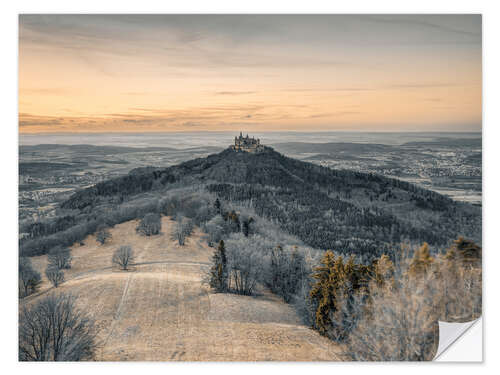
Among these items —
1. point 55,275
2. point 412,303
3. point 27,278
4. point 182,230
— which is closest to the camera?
point 412,303

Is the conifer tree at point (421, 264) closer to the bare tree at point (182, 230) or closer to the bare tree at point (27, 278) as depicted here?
the bare tree at point (182, 230)

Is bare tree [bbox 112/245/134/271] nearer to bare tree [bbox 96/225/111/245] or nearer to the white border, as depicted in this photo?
bare tree [bbox 96/225/111/245]

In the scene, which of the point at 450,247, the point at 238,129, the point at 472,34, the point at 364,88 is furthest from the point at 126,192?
the point at 472,34

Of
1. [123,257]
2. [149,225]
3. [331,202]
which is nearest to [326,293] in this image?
[331,202]

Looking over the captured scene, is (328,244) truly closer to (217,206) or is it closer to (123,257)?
(217,206)

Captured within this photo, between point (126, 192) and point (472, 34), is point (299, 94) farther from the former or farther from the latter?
point (126, 192)

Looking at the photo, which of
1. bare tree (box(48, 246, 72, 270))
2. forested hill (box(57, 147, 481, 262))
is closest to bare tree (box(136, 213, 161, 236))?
forested hill (box(57, 147, 481, 262))
